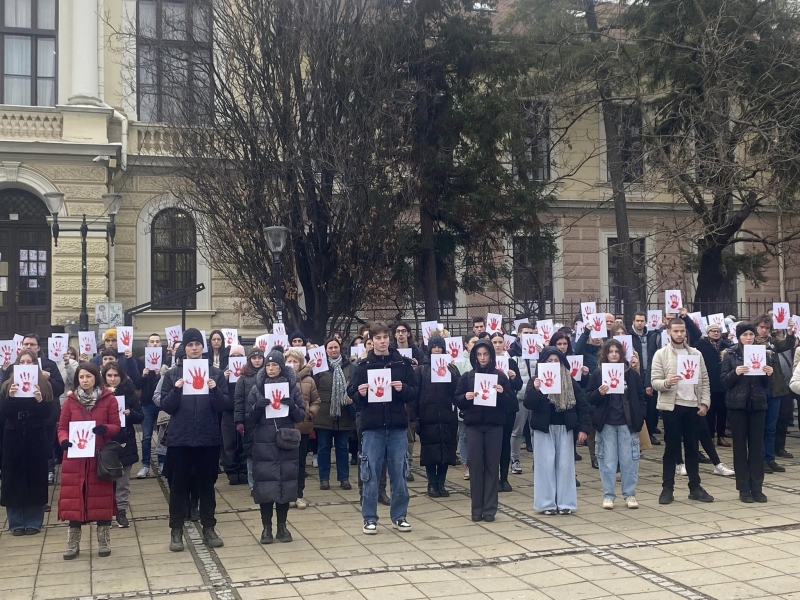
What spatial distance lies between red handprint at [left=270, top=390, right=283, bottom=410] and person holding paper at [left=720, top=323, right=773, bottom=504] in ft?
16.2

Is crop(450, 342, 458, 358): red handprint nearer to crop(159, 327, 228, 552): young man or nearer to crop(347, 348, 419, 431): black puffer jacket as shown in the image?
crop(347, 348, 419, 431): black puffer jacket

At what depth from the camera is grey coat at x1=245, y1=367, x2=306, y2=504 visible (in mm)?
8477

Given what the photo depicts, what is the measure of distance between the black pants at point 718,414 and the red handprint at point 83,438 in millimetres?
9203

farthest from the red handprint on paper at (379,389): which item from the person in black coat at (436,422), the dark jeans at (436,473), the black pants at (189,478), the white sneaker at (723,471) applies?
the white sneaker at (723,471)

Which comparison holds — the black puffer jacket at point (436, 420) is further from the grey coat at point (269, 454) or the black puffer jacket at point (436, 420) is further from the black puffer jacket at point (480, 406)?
the grey coat at point (269, 454)

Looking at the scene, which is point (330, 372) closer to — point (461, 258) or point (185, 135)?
point (185, 135)

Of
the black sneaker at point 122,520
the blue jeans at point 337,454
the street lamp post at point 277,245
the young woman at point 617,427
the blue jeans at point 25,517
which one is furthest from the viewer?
the street lamp post at point 277,245

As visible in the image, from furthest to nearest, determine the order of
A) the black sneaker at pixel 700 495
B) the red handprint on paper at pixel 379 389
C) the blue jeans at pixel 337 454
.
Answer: the blue jeans at pixel 337 454
the black sneaker at pixel 700 495
the red handprint on paper at pixel 379 389

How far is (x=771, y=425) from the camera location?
1249 centimetres

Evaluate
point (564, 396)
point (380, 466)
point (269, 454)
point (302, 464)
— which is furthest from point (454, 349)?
point (269, 454)

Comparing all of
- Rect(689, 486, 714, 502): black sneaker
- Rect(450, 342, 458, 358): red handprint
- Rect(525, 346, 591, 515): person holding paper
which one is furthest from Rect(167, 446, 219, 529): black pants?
Rect(689, 486, 714, 502): black sneaker

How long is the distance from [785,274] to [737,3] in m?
15.6

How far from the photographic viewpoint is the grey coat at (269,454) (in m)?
8.48

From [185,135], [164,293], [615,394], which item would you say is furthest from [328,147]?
[164,293]
